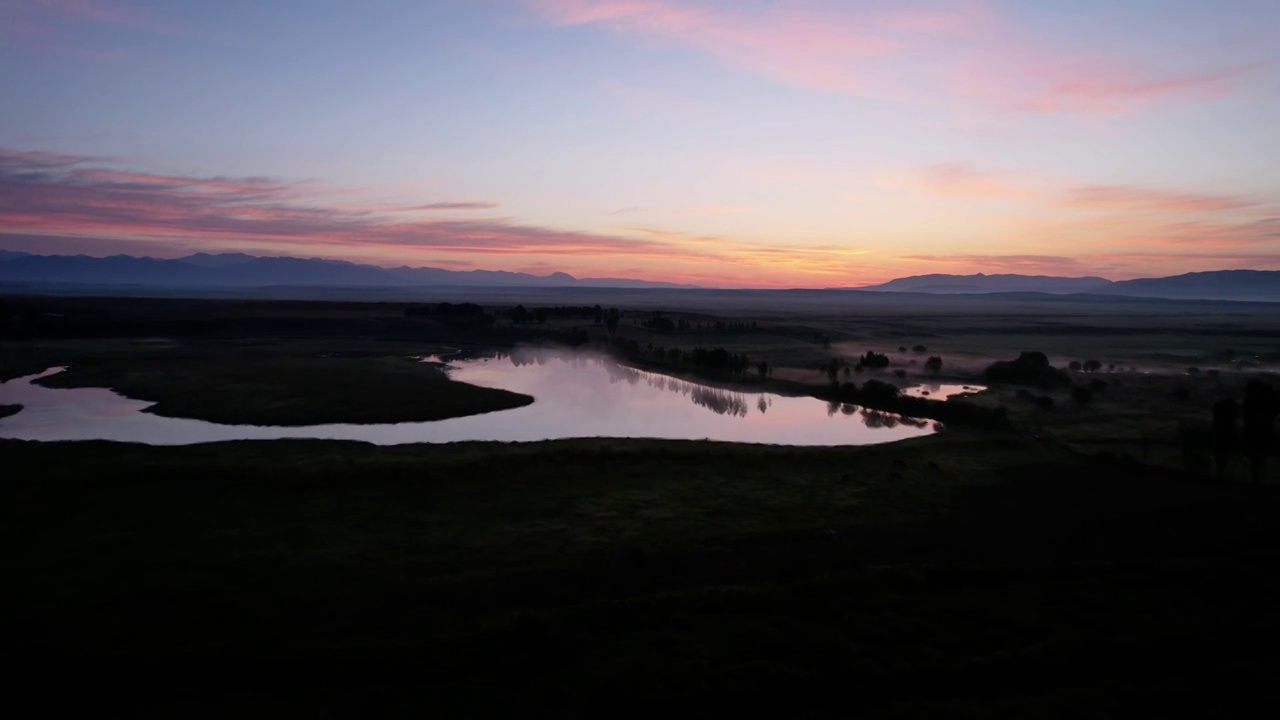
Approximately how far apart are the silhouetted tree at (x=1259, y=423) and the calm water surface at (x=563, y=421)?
29.6 feet

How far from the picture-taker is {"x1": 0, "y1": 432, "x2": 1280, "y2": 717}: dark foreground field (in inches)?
362

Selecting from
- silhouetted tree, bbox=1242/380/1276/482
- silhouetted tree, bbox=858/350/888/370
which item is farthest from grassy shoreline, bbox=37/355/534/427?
silhouetted tree, bbox=1242/380/1276/482

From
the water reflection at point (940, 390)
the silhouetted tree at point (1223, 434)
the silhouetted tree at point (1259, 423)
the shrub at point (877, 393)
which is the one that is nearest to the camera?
the silhouetted tree at point (1259, 423)

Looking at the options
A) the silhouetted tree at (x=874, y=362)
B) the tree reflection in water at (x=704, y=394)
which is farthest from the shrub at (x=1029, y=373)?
the tree reflection in water at (x=704, y=394)

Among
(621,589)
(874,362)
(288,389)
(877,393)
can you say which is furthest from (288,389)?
(874,362)

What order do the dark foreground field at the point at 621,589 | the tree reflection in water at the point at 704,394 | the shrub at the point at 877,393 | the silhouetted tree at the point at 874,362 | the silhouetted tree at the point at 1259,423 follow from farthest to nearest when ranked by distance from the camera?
the silhouetted tree at the point at 874,362 < the shrub at the point at 877,393 < the tree reflection in water at the point at 704,394 < the silhouetted tree at the point at 1259,423 < the dark foreground field at the point at 621,589

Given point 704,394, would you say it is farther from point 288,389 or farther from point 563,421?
point 288,389

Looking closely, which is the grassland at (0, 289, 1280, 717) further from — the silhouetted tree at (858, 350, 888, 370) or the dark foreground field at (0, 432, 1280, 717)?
the silhouetted tree at (858, 350, 888, 370)

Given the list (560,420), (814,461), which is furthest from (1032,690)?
(560,420)

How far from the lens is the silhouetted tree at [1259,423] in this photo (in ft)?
68.0

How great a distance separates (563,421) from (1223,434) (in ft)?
66.7

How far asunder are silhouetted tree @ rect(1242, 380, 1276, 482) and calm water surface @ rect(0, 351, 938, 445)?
9.03 m

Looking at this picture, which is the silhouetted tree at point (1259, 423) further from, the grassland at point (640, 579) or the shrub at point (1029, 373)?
the shrub at point (1029, 373)

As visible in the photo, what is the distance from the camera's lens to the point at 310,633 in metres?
10.4
